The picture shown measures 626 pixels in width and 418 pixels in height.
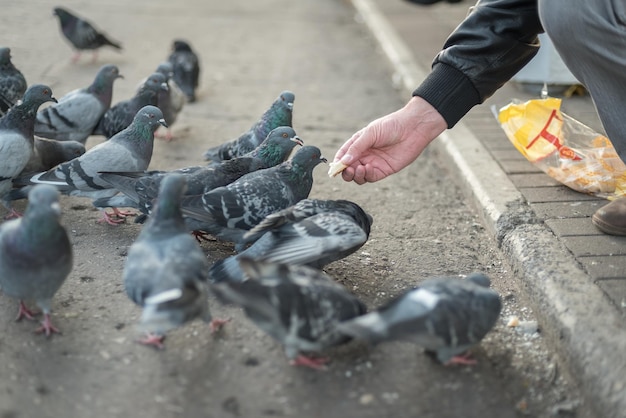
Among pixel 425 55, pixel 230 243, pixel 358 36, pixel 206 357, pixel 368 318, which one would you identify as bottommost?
pixel 358 36

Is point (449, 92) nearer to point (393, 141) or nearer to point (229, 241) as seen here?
point (393, 141)

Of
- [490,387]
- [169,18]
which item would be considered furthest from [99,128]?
[169,18]

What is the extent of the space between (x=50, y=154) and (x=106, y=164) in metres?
0.49

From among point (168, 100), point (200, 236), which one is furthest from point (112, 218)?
point (168, 100)

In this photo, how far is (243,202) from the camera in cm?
335

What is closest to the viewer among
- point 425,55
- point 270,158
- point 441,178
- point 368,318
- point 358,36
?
point 368,318

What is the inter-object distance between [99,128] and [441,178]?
237 centimetres

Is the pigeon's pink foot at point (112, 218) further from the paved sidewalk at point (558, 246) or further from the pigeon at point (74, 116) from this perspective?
the paved sidewalk at point (558, 246)

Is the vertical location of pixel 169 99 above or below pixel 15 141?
below

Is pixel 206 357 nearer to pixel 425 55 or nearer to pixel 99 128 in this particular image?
pixel 99 128

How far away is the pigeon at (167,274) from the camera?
240cm

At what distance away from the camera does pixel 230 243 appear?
12.2ft

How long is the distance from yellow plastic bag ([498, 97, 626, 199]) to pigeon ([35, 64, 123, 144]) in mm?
2694

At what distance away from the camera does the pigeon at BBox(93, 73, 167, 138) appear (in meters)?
4.90
